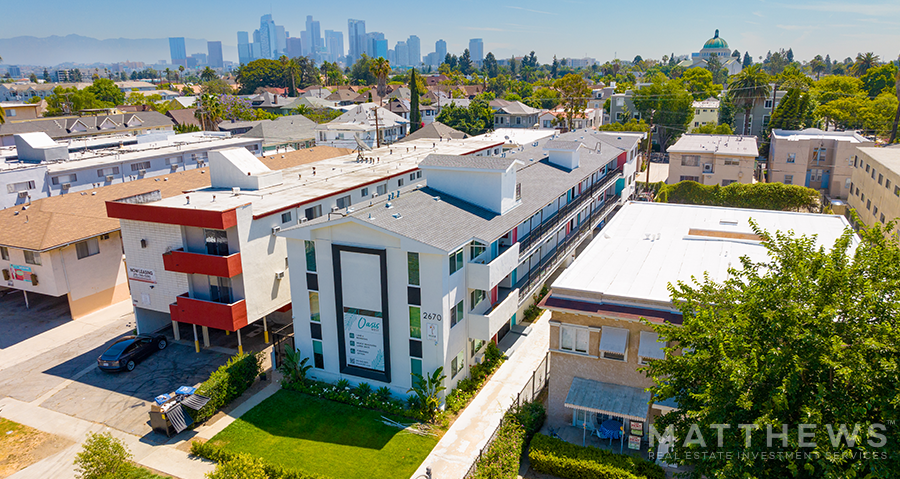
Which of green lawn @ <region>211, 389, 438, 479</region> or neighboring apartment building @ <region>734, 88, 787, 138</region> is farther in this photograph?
neighboring apartment building @ <region>734, 88, 787, 138</region>

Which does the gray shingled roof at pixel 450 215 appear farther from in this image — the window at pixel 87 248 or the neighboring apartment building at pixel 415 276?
the window at pixel 87 248

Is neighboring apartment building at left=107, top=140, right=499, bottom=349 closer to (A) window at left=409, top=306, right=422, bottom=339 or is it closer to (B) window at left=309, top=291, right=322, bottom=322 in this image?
(B) window at left=309, top=291, right=322, bottom=322

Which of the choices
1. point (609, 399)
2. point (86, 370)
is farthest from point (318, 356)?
point (609, 399)

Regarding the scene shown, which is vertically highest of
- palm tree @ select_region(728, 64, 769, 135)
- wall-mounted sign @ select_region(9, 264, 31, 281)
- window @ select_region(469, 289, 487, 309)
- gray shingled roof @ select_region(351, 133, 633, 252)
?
palm tree @ select_region(728, 64, 769, 135)

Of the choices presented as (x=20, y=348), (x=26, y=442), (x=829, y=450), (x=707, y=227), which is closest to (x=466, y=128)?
(x=707, y=227)

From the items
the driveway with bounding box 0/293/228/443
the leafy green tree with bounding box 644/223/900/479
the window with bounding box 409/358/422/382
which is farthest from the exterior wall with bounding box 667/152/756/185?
the driveway with bounding box 0/293/228/443

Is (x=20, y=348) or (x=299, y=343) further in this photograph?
(x=20, y=348)

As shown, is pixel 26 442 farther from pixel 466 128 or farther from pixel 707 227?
pixel 466 128

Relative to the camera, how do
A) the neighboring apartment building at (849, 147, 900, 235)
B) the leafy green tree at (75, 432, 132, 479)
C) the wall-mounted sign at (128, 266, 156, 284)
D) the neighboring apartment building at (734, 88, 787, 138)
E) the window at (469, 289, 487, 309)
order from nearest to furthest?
the leafy green tree at (75, 432, 132, 479) < the window at (469, 289, 487, 309) < the wall-mounted sign at (128, 266, 156, 284) < the neighboring apartment building at (849, 147, 900, 235) < the neighboring apartment building at (734, 88, 787, 138)
